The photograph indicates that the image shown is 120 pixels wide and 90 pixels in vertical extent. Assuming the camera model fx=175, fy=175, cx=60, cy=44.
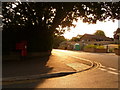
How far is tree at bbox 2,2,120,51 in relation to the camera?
1644cm

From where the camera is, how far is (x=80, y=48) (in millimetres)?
46625

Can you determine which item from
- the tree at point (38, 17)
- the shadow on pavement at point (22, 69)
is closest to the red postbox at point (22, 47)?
the tree at point (38, 17)

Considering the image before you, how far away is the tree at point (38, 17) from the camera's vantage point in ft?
53.9

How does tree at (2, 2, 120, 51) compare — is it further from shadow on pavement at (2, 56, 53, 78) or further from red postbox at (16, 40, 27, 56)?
shadow on pavement at (2, 56, 53, 78)

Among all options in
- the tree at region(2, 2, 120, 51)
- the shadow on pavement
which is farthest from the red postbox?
the shadow on pavement

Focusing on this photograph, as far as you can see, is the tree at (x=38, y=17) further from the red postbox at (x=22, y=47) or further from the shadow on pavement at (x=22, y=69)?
the shadow on pavement at (x=22, y=69)

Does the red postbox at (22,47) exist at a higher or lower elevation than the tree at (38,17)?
lower

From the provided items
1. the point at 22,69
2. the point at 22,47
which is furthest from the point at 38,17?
the point at 22,69

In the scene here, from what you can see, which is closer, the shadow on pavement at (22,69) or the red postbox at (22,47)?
the shadow on pavement at (22,69)

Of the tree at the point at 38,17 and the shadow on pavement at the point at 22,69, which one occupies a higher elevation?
the tree at the point at 38,17

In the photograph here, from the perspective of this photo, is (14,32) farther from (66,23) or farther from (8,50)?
(66,23)

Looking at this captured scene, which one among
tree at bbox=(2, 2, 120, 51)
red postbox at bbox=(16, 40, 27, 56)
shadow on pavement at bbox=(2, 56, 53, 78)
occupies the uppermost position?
tree at bbox=(2, 2, 120, 51)

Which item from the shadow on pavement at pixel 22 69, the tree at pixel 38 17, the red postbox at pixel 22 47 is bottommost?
the shadow on pavement at pixel 22 69

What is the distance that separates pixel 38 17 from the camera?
19578 millimetres
